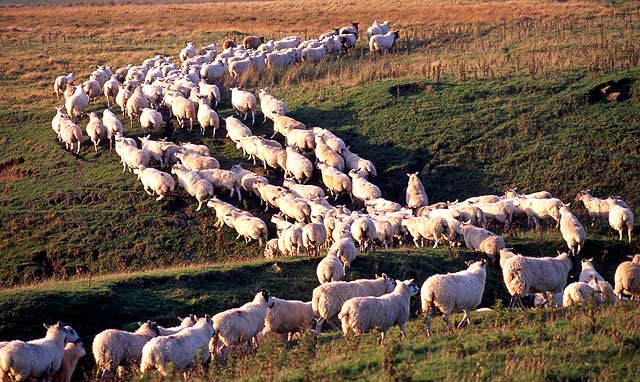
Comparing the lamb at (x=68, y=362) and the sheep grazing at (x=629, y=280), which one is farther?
the sheep grazing at (x=629, y=280)

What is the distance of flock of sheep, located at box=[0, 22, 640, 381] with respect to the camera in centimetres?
1347

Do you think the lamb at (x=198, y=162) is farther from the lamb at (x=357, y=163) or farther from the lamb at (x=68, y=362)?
the lamb at (x=68, y=362)

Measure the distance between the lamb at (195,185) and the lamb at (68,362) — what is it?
9.71m

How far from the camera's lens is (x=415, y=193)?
23906 mm

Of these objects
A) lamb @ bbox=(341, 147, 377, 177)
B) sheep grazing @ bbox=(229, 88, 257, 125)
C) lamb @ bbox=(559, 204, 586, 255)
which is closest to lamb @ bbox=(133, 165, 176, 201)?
lamb @ bbox=(341, 147, 377, 177)

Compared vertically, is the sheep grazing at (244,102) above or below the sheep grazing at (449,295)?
above

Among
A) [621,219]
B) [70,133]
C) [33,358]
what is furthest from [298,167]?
[33,358]

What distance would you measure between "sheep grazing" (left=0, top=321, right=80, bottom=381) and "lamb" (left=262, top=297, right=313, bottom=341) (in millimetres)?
3301

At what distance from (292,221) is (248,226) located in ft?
4.70

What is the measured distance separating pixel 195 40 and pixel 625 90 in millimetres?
23846

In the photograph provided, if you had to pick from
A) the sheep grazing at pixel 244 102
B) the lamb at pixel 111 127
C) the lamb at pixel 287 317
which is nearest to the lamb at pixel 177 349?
the lamb at pixel 287 317

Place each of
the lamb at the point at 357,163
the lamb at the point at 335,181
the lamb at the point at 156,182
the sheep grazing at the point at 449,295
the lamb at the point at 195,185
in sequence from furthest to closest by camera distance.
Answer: the lamb at the point at 357,163 → the lamb at the point at 335,181 → the lamb at the point at 156,182 → the lamb at the point at 195,185 → the sheep grazing at the point at 449,295

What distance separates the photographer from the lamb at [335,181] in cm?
2419

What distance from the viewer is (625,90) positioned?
93.6 feet
